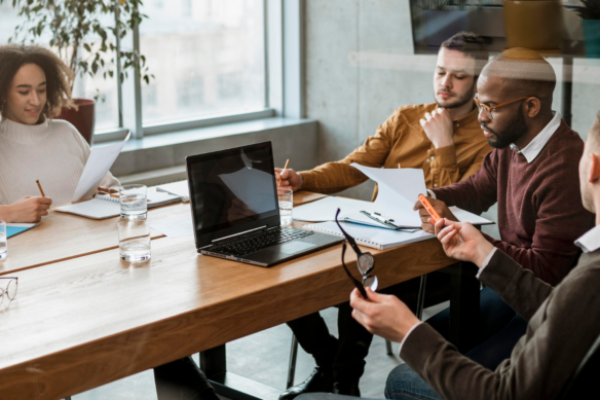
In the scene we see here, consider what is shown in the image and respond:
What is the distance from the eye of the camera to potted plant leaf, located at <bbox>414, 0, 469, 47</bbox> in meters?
3.32

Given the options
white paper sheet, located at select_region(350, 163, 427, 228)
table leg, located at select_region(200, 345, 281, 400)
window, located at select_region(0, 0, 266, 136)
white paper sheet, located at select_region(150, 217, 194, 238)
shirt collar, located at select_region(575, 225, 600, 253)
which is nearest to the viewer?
shirt collar, located at select_region(575, 225, 600, 253)

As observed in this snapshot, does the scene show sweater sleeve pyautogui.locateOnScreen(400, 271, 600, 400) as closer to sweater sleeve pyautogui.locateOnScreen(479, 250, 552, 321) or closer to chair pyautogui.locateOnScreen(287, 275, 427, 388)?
sweater sleeve pyautogui.locateOnScreen(479, 250, 552, 321)

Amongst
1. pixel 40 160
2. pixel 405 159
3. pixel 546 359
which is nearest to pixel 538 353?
pixel 546 359

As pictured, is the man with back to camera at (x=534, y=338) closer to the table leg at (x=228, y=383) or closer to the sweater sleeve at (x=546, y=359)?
the sweater sleeve at (x=546, y=359)

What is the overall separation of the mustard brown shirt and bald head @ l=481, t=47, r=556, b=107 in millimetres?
260

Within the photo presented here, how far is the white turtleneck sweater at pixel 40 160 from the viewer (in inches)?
91.5

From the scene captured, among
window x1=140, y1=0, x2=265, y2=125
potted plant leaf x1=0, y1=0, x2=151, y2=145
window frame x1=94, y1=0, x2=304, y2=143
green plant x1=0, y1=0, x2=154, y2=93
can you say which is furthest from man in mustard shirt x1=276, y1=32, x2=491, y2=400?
window x1=140, y1=0, x2=265, y2=125

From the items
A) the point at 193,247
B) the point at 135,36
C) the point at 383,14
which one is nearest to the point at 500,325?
the point at 193,247

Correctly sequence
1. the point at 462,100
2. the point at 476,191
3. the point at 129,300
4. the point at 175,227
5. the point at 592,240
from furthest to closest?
the point at 462,100, the point at 476,191, the point at 175,227, the point at 129,300, the point at 592,240

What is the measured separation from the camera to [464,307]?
195cm

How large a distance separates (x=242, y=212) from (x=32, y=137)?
1.06m

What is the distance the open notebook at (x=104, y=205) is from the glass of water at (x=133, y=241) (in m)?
0.40

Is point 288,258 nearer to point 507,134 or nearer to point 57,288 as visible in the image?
point 57,288

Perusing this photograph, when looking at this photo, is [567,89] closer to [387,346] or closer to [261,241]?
[387,346]
